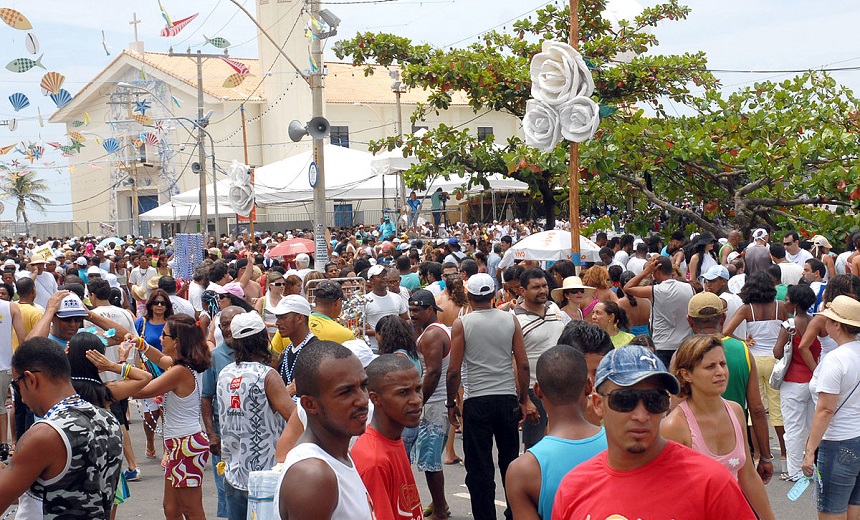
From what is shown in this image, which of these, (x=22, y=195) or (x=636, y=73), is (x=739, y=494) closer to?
(x=636, y=73)

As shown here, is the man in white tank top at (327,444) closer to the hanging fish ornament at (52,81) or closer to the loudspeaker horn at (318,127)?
the loudspeaker horn at (318,127)

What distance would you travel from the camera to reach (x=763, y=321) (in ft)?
26.2

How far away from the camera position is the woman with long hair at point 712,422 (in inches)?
155

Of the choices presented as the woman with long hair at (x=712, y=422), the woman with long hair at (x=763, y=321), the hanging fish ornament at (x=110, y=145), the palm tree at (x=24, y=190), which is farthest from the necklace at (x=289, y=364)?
the palm tree at (x=24, y=190)

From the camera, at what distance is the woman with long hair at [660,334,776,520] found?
3928 mm

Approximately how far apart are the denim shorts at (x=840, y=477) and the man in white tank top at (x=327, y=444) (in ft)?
11.3

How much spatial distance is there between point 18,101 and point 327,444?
67.8 ft

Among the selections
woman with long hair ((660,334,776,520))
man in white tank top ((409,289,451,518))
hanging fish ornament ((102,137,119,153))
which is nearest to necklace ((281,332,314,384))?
man in white tank top ((409,289,451,518))

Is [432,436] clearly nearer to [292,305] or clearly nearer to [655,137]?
[292,305]

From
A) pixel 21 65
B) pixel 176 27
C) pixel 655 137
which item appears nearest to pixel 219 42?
pixel 176 27

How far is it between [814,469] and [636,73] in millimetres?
10557

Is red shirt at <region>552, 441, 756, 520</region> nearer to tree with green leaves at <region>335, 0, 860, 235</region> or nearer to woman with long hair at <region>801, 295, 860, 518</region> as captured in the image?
woman with long hair at <region>801, 295, 860, 518</region>

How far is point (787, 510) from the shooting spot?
694 centimetres

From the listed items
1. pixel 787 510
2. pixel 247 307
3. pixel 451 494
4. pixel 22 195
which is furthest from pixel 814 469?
pixel 22 195
